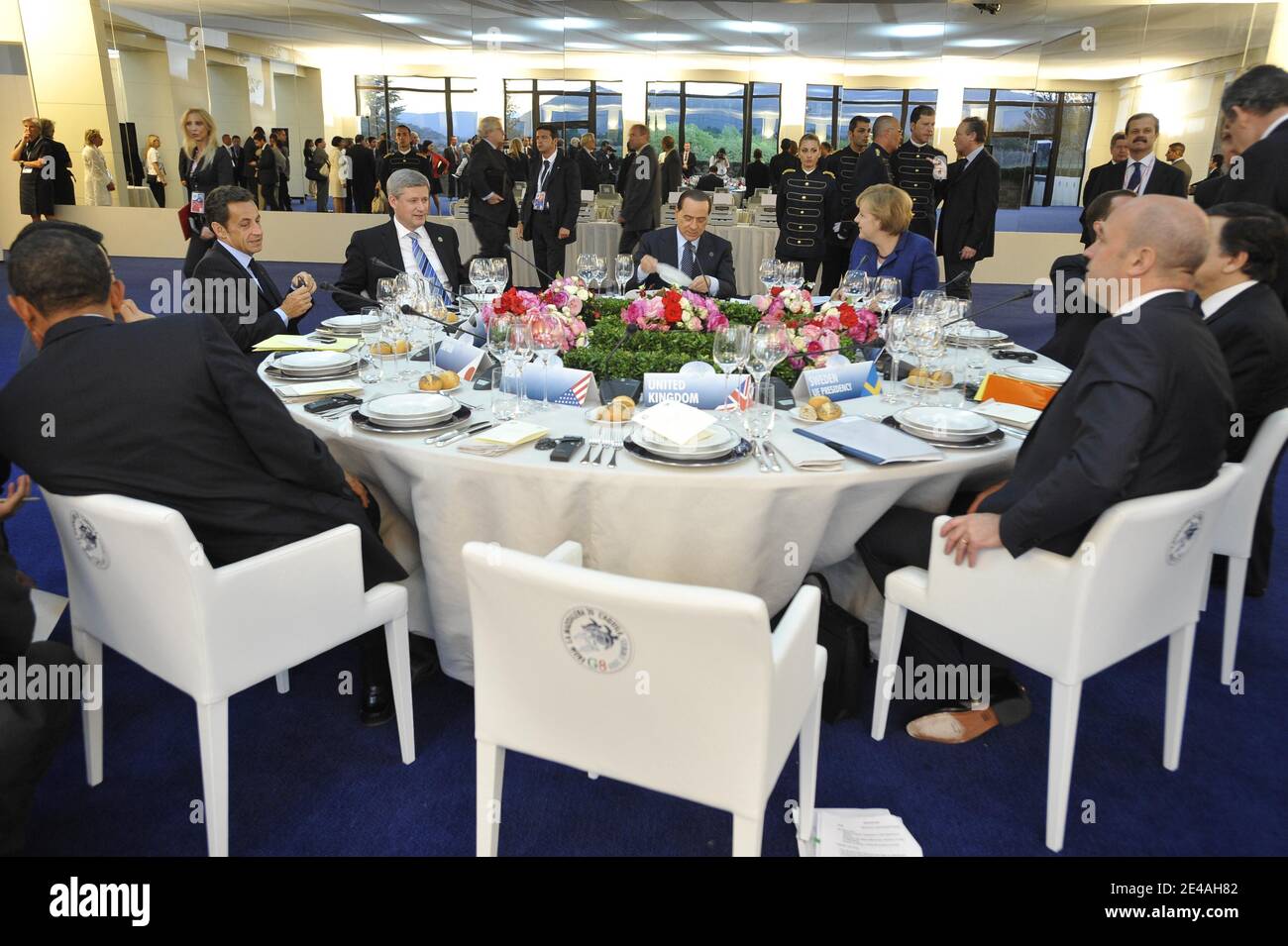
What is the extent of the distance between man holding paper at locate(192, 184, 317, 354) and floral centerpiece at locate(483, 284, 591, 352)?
968mm

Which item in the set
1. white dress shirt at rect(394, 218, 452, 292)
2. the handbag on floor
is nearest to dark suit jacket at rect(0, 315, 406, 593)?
the handbag on floor

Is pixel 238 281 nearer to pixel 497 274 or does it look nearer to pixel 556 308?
pixel 497 274

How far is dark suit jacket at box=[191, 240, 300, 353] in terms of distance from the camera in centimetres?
359

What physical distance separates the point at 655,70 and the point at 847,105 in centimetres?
249

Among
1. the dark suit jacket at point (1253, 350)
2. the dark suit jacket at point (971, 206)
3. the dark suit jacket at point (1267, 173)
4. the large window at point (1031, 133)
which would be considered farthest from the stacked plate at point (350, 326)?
the large window at point (1031, 133)

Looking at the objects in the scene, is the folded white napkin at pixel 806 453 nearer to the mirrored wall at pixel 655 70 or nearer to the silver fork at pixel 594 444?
the silver fork at pixel 594 444

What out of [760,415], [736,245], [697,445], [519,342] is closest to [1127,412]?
[760,415]

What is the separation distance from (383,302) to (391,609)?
1.43m

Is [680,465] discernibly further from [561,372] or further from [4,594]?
[4,594]

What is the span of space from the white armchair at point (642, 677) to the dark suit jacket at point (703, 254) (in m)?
3.43

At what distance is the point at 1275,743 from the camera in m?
2.57

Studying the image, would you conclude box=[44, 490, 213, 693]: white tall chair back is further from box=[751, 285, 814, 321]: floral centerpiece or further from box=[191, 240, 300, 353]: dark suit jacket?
box=[751, 285, 814, 321]: floral centerpiece

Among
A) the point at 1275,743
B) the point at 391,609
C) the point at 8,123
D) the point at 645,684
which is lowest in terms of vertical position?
the point at 1275,743

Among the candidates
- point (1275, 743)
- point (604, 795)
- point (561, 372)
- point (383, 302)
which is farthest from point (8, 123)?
point (1275, 743)
